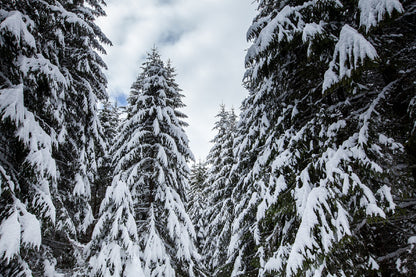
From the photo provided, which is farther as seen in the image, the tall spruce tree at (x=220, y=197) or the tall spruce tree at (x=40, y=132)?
the tall spruce tree at (x=220, y=197)

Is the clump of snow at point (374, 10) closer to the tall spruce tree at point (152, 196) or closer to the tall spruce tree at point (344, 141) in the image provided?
the tall spruce tree at point (344, 141)

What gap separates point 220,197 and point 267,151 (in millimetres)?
10463

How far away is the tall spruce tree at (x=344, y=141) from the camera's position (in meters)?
3.62

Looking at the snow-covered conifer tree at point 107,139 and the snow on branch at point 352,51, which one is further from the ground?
the snow-covered conifer tree at point 107,139

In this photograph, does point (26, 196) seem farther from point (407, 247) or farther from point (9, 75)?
point (407, 247)

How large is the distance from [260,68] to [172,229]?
6.55 metres

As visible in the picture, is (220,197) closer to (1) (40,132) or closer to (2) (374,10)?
(1) (40,132)

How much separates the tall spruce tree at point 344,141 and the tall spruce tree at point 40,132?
5237mm

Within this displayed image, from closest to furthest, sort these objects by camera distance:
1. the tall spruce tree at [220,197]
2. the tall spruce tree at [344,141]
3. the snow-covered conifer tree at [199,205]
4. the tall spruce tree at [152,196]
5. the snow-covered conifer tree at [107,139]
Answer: the tall spruce tree at [344,141] < the tall spruce tree at [152,196] < the tall spruce tree at [220,197] < the snow-covered conifer tree at [107,139] < the snow-covered conifer tree at [199,205]

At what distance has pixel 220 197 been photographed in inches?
648

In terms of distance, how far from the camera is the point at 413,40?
173 inches

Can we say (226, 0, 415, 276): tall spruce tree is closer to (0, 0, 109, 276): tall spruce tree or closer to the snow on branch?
the snow on branch

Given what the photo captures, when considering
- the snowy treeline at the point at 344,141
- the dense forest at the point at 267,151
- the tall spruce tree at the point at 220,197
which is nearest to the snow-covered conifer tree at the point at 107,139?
the dense forest at the point at 267,151

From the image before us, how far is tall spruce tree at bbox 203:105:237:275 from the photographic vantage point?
1330cm
